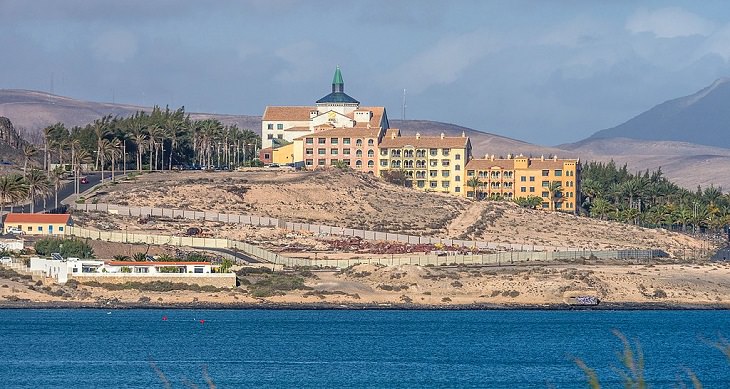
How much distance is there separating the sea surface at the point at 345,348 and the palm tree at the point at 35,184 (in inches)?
1136

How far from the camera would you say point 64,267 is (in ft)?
365

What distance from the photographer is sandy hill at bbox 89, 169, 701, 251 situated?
15412 centimetres

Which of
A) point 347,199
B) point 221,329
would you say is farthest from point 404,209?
point 221,329

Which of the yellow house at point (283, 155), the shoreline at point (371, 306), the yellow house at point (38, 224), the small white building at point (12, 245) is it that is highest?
the yellow house at point (283, 155)

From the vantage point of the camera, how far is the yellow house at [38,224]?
127375 millimetres

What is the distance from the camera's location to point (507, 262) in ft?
427

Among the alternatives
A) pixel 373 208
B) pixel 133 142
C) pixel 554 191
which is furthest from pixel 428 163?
pixel 133 142

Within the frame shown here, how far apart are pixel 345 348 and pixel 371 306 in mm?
31168

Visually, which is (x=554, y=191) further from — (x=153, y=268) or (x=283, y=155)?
(x=153, y=268)

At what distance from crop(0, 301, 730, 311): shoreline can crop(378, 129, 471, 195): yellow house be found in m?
65.6

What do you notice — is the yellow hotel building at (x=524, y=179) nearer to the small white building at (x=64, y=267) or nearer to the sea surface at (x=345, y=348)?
the sea surface at (x=345, y=348)

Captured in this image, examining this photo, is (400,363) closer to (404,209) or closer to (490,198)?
(404,209)

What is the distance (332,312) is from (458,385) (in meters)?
48.5

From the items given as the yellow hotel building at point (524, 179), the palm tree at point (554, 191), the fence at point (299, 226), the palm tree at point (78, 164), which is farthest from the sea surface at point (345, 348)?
the yellow hotel building at point (524, 179)
